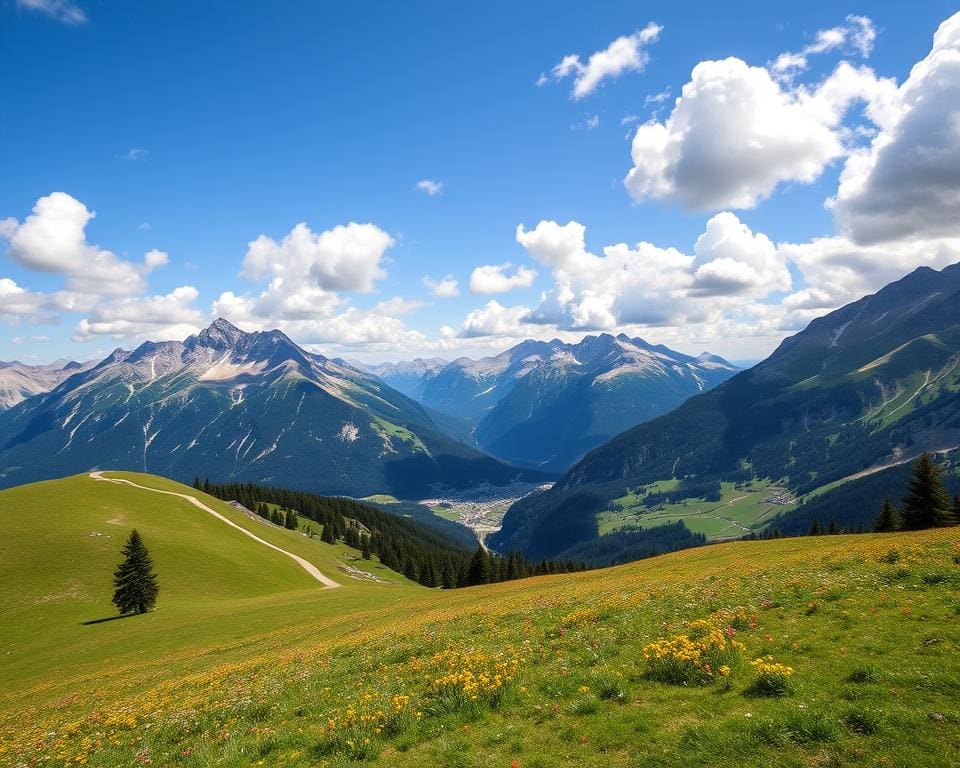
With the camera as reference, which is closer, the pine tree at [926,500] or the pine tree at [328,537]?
the pine tree at [926,500]

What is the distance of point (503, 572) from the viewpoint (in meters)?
108

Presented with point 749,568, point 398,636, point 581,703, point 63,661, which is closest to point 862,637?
point 581,703

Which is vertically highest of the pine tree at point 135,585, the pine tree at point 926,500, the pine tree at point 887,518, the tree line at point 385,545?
the pine tree at point 926,500

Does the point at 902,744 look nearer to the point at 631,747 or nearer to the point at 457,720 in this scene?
the point at 631,747

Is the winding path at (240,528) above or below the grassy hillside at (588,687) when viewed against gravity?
below

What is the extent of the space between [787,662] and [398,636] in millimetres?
20066

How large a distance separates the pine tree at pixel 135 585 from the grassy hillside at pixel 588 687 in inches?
889

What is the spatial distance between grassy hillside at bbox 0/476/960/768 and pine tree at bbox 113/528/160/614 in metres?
22.6

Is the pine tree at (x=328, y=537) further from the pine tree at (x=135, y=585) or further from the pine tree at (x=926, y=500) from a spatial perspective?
the pine tree at (x=926, y=500)

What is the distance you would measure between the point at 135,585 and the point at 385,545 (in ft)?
293

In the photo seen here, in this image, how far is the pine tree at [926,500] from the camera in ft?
207

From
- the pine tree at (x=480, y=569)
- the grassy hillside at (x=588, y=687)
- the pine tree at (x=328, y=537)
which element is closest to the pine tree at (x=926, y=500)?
the grassy hillside at (x=588, y=687)

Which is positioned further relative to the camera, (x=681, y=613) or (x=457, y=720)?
(x=681, y=613)

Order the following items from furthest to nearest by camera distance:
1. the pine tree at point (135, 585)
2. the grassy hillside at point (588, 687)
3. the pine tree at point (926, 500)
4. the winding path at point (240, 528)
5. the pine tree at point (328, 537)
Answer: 1. the pine tree at point (328, 537)
2. the winding path at point (240, 528)
3. the pine tree at point (926, 500)
4. the pine tree at point (135, 585)
5. the grassy hillside at point (588, 687)
